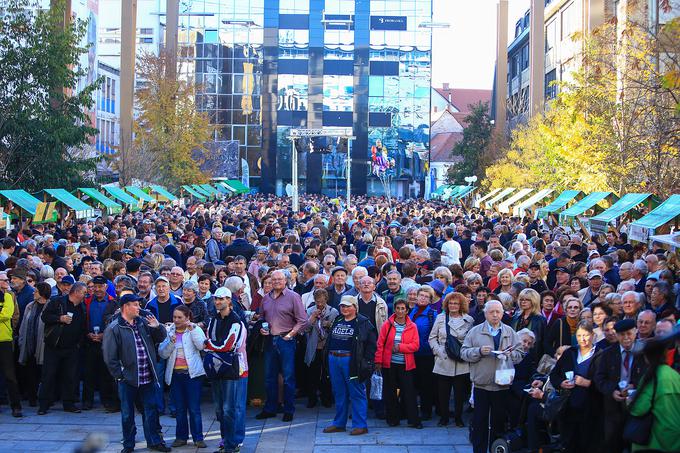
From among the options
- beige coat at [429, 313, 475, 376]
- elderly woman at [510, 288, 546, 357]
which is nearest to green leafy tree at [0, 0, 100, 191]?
beige coat at [429, 313, 475, 376]

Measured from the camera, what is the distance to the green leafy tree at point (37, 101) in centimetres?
3194

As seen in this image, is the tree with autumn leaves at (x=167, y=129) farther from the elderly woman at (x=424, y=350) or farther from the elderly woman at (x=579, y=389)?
the elderly woman at (x=579, y=389)

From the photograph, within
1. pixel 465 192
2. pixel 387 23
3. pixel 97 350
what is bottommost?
pixel 97 350

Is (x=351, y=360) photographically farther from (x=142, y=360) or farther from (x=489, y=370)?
(x=142, y=360)

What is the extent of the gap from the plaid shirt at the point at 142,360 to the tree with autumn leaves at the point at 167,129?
41665 millimetres

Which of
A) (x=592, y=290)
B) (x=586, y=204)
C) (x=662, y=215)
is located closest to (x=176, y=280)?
(x=592, y=290)

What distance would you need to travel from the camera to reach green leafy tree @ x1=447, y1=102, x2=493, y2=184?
66.1 m

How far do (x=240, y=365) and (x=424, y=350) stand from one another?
2.53 m

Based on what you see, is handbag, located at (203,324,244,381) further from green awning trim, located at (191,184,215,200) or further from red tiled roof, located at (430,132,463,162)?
red tiled roof, located at (430,132,463,162)

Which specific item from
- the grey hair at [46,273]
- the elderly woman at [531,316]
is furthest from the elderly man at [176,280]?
the elderly woman at [531,316]

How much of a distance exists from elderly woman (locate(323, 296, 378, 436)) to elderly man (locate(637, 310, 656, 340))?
3448 mm

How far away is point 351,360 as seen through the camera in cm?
1052

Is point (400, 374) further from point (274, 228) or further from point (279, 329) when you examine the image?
point (274, 228)

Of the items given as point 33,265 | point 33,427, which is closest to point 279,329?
point 33,427
